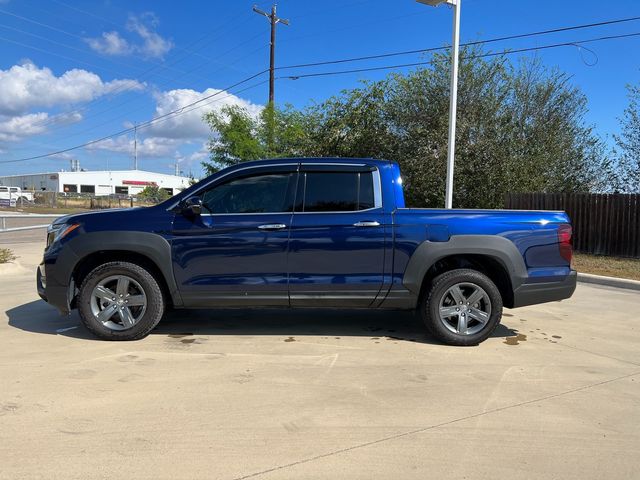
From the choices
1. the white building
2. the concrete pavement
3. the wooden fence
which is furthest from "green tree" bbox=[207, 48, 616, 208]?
the white building

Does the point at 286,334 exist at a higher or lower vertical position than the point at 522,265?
lower

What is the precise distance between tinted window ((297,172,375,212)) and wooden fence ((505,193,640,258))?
10707 mm

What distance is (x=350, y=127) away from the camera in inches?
695

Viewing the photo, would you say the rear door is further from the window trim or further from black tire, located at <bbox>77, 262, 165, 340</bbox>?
black tire, located at <bbox>77, 262, 165, 340</bbox>

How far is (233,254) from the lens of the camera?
506cm

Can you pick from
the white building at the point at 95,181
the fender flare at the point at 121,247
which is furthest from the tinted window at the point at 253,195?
the white building at the point at 95,181

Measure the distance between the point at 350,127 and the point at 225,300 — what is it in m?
13.5

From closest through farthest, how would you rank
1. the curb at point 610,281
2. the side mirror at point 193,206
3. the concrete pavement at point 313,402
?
the concrete pavement at point 313,402
the side mirror at point 193,206
the curb at point 610,281

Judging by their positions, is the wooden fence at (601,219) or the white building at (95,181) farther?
the white building at (95,181)

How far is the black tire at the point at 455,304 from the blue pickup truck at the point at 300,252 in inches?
0.4

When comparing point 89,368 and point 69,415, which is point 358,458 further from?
point 89,368

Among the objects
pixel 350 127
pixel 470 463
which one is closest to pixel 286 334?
pixel 470 463

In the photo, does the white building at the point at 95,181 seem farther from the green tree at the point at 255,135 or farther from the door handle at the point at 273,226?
the door handle at the point at 273,226

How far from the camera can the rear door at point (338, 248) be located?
16.6 ft
